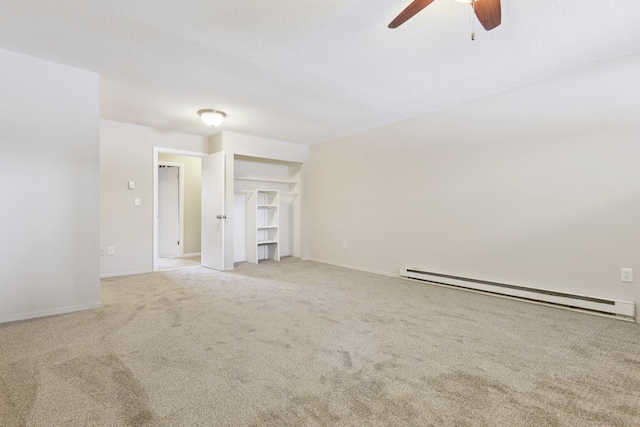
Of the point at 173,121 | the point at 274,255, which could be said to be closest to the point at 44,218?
the point at 173,121

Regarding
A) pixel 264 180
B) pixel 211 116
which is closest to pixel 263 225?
pixel 264 180

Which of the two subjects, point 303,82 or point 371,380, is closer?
point 371,380

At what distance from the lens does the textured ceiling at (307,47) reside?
6.96 feet

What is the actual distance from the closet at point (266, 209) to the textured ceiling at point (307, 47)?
7.20ft

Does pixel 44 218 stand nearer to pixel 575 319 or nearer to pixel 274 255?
pixel 274 255

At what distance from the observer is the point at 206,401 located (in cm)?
153

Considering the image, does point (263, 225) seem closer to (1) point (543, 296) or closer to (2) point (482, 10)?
(1) point (543, 296)

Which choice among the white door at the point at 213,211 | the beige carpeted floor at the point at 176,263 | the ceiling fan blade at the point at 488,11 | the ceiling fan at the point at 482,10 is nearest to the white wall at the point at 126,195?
the beige carpeted floor at the point at 176,263

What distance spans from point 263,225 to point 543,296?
4633mm

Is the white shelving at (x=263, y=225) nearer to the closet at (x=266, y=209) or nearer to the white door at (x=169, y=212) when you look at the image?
the closet at (x=266, y=209)

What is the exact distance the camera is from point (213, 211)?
5.14 metres

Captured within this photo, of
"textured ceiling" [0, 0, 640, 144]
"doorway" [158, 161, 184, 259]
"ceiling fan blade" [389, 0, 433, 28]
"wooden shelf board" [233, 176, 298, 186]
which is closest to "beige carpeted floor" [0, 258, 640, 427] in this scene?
"ceiling fan blade" [389, 0, 433, 28]

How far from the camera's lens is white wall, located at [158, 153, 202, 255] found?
6680 millimetres

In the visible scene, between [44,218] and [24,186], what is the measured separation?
31cm
